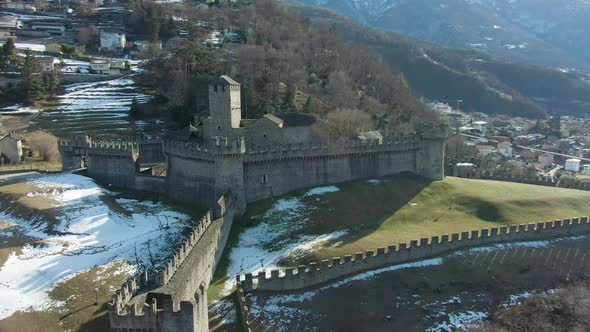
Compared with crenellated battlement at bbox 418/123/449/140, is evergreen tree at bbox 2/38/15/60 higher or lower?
higher

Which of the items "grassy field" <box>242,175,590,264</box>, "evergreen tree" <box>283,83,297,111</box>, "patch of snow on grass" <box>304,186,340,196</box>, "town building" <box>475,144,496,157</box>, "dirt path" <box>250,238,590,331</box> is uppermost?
"evergreen tree" <box>283,83,297,111</box>

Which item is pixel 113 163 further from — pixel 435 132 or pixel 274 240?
pixel 435 132

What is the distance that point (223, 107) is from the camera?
161ft

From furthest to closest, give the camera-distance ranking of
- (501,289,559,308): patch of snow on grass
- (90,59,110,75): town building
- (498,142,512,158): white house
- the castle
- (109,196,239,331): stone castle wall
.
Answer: (498,142,512,158): white house → (90,59,110,75): town building → the castle → (501,289,559,308): patch of snow on grass → (109,196,239,331): stone castle wall

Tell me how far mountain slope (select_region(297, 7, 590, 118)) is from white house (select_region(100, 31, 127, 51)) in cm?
9215

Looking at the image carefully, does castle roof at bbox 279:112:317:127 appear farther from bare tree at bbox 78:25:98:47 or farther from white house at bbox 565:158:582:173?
bare tree at bbox 78:25:98:47

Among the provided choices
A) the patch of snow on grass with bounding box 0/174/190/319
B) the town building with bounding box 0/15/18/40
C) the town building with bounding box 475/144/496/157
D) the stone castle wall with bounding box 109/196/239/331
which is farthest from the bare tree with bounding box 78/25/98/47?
the stone castle wall with bounding box 109/196/239/331

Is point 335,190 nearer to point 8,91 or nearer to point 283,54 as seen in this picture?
point 283,54

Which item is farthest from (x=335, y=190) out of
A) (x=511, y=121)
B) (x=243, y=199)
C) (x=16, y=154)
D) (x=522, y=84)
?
(x=522, y=84)

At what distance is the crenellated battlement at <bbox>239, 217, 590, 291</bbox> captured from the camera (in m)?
31.3

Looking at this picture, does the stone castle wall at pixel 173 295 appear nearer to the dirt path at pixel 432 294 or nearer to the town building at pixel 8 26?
the dirt path at pixel 432 294

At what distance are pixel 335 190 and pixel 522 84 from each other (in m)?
173

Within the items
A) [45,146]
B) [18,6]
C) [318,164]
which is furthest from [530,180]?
[18,6]

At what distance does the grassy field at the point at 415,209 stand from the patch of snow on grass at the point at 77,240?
7178 mm
